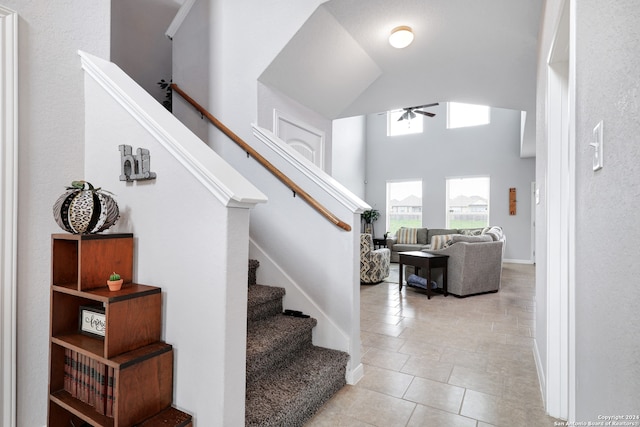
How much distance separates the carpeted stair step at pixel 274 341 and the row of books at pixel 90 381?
26.7 inches

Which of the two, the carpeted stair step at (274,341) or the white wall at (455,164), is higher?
the white wall at (455,164)

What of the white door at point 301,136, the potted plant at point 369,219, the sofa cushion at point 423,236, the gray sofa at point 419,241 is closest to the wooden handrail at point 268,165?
the white door at point 301,136

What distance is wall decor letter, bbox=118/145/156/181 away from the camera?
157 centimetres

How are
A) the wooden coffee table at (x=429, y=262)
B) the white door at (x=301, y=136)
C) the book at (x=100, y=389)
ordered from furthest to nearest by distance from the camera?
the wooden coffee table at (x=429, y=262), the white door at (x=301, y=136), the book at (x=100, y=389)

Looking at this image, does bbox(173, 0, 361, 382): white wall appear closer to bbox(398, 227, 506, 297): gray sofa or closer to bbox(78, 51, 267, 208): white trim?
bbox(78, 51, 267, 208): white trim

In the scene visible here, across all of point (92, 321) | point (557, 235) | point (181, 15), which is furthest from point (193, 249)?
point (181, 15)

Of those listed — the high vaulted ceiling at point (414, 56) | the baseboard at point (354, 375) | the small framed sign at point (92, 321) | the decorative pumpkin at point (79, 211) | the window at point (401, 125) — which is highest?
the window at point (401, 125)

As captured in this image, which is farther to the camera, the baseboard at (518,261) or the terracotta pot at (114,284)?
the baseboard at (518,261)

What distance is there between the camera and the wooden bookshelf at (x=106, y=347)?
1.36 meters

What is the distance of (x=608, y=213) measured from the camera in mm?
812

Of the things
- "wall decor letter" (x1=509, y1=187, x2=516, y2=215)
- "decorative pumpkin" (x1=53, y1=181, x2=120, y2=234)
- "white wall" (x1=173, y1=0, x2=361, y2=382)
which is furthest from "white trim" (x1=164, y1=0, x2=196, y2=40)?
"wall decor letter" (x1=509, y1=187, x2=516, y2=215)

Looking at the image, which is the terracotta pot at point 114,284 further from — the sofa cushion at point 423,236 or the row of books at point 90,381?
the sofa cushion at point 423,236

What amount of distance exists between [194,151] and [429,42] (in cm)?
284

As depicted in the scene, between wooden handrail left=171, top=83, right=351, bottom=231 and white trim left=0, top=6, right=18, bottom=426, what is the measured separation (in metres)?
1.49
